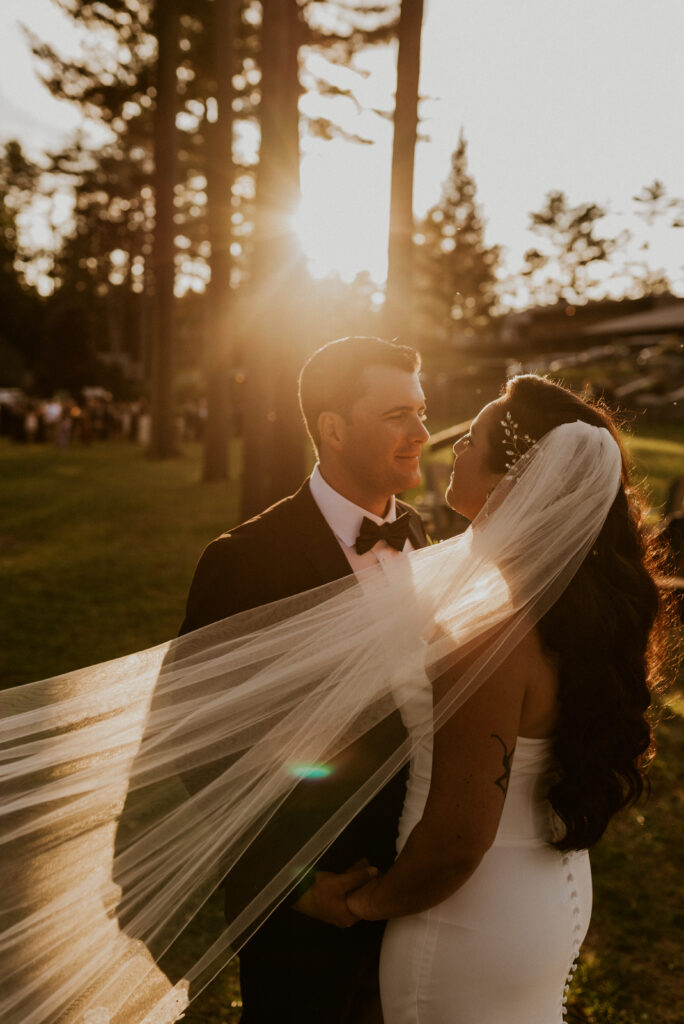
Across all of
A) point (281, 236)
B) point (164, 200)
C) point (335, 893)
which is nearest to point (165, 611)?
point (281, 236)

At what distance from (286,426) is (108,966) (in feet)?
33.5

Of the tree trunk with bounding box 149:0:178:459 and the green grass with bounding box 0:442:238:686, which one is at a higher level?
the tree trunk with bounding box 149:0:178:459

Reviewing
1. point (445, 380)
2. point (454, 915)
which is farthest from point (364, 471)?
point (445, 380)

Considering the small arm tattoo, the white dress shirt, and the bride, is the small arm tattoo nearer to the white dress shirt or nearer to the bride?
the bride

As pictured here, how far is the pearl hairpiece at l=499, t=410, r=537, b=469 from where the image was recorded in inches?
95.0

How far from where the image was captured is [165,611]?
10.9 m

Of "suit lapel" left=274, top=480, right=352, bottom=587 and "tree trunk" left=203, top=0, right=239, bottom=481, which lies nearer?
"suit lapel" left=274, top=480, right=352, bottom=587

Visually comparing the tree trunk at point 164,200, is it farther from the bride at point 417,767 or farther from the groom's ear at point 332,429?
Result: the bride at point 417,767

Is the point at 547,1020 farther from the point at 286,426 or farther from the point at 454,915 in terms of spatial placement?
the point at 286,426

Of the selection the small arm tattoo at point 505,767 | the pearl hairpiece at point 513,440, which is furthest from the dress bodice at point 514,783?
the pearl hairpiece at point 513,440

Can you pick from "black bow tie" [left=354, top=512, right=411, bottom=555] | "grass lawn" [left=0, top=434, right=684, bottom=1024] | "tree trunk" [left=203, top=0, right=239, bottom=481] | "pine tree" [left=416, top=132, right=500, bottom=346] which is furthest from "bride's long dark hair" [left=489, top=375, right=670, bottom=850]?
"pine tree" [left=416, top=132, right=500, bottom=346]

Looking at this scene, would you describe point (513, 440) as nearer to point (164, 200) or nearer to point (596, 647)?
point (596, 647)

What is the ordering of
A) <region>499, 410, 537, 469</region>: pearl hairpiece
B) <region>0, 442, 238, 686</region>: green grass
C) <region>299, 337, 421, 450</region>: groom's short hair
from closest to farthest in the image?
1. <region>499, 410, 537, 469</region>: pearl hairpiece
2. <region>299, 337, 421, 450</region>: groom's short hair
3. <region>0, 442, 238, 686</region>: green grass

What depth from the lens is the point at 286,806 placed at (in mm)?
2428
